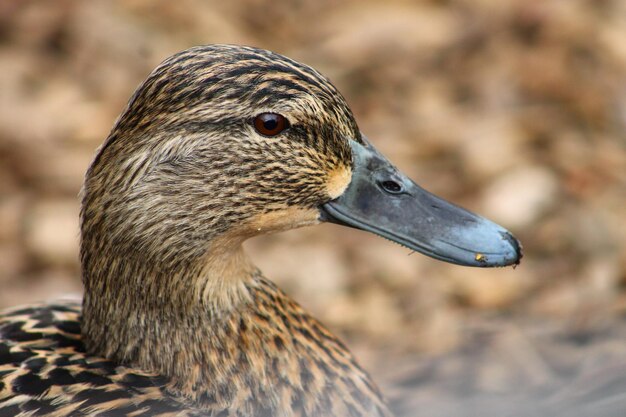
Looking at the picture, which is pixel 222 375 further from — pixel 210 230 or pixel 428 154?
pixel 428 154

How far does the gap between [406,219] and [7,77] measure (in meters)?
3.23

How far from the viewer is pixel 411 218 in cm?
250

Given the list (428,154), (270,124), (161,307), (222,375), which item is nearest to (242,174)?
(270,124)

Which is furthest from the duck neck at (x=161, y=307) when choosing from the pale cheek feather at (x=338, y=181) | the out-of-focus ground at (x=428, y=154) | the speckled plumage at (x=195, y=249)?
the out-of-focus ground at (x=428, y=154)

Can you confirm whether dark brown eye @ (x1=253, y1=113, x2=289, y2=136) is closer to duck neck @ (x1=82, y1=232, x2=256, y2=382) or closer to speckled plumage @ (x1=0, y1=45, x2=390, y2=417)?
speckled plumage @ (x1=0, y1=45, x2=390, y2=417)

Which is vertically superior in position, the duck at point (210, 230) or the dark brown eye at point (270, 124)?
the dark brown eye at point (270, 124)

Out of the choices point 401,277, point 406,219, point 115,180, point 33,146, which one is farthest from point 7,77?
point 406,219

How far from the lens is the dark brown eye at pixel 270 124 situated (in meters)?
2.39

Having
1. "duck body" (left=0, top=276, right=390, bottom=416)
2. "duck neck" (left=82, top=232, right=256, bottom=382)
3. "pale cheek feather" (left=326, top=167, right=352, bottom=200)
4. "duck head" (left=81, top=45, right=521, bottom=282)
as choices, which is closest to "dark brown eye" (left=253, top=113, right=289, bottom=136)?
"duck head" (left=81, top=45, right=521, bottom=282)

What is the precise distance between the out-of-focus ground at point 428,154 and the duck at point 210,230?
0.91 meters

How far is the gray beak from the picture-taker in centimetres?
246

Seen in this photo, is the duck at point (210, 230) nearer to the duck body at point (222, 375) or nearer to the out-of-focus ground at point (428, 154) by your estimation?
the duck body at point (222, 375)

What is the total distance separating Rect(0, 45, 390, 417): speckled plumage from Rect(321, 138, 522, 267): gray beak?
0.15 feet

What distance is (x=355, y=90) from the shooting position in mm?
5035
